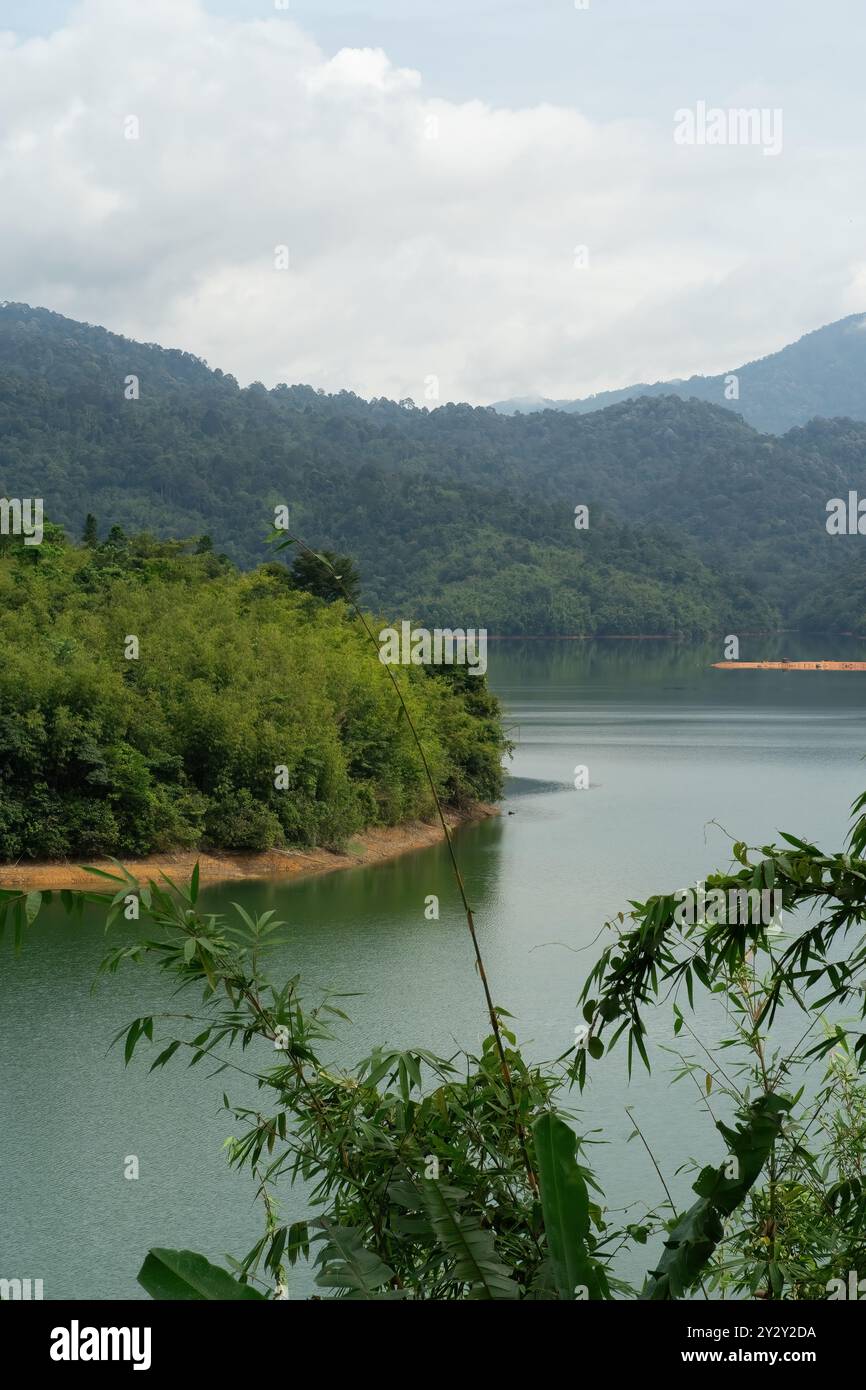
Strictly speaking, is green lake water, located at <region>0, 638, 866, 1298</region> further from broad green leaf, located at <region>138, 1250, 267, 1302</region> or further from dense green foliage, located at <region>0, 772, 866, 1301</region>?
broad green leaf, located at <region>138, 1250, 267, 1302</region>

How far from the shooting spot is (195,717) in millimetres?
21797

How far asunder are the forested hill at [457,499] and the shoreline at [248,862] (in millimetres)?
A: 46687

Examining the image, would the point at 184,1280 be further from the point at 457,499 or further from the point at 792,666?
the point at 457,499

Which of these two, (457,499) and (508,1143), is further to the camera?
(457,499)

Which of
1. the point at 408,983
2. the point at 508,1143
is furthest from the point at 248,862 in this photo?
the point at 508,1143

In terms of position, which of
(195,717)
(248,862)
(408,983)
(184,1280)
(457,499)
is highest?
(457,499)

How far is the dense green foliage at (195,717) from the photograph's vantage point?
20.0 metres

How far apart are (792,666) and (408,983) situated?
183 feet

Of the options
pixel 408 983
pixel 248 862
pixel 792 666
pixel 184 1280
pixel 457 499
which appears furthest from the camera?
pixel 457 499

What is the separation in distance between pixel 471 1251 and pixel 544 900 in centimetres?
1747

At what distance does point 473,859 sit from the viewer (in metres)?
22.5

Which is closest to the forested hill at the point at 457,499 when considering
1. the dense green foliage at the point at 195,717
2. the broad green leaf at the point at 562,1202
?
the dense green foliage at the point at 195,717

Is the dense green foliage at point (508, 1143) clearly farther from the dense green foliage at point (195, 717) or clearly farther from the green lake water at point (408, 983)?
the dense green foliage at point (195, 717)
